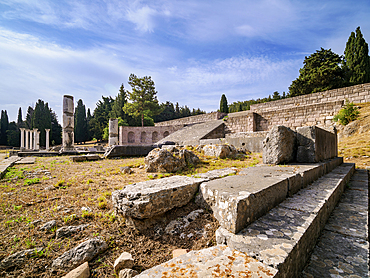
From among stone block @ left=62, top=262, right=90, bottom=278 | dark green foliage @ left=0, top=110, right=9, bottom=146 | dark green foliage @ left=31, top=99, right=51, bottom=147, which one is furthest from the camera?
dark green foliage @ left=0, top=110, right=9, bottom=146

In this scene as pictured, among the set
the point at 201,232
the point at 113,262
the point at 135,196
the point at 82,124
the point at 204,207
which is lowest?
the point at 113,262

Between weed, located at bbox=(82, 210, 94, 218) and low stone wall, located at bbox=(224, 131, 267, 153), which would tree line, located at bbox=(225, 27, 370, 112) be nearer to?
low stone wall, located at bbox=(224, 131, 267, 153)

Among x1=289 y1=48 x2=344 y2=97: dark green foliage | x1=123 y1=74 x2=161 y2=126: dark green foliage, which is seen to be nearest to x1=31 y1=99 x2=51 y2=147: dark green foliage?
x1=123 y1=74 x2=161 y2=126: dark green foliage

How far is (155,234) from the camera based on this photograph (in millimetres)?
1848

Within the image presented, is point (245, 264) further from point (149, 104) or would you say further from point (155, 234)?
point (149, 104)

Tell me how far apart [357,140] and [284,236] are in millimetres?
9889

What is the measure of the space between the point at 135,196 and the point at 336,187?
125 inches

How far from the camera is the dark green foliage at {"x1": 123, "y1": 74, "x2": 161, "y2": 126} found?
32.0 meters

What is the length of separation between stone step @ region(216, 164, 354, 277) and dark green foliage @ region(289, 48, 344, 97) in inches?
1023

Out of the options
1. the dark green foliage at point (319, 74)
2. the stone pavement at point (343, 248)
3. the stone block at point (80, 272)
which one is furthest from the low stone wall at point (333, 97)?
the stone block at point (80, 272)

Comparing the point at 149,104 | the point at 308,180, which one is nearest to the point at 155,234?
the point at 308,180

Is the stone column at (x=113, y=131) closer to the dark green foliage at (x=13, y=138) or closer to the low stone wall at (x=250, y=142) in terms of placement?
the low stone wall at (x=250, y=142)

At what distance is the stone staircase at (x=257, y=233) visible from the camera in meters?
1.06

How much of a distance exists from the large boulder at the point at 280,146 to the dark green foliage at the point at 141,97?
2998 cm
